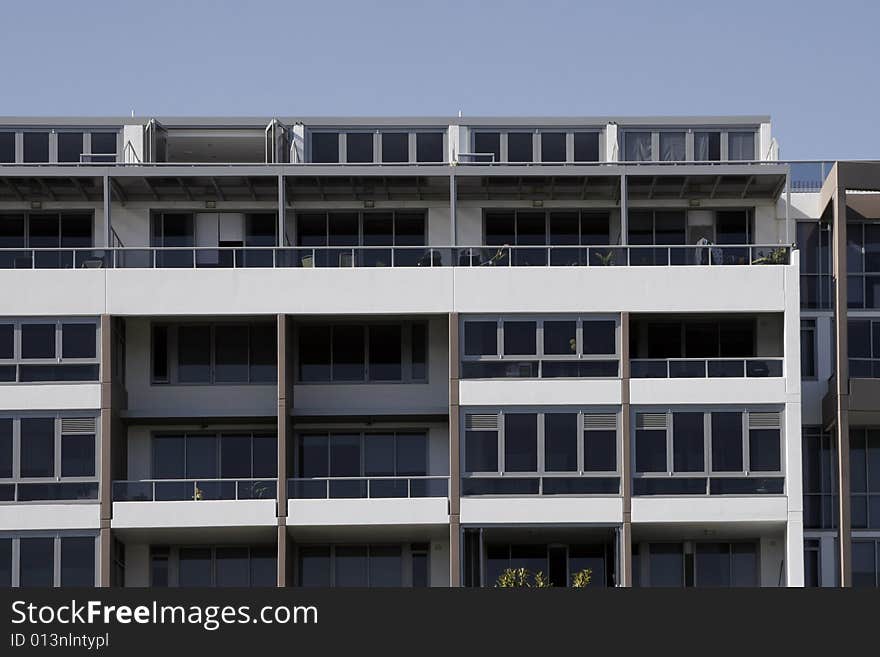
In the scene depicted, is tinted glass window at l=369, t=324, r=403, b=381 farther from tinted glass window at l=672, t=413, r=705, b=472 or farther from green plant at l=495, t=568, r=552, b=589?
tinted glass window at l=672, t=413, r=705, b=472

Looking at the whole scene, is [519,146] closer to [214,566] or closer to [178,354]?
[178,354]

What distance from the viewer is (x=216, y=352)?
46812 mm

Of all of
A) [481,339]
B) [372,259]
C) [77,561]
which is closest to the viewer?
[77,561]

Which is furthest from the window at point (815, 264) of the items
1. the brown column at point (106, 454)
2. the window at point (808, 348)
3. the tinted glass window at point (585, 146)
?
the brown column at point (106, 454)

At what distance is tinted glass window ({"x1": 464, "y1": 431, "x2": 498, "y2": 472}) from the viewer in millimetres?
44281

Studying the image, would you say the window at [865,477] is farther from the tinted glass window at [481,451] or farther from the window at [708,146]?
the tinted glass window at [481,451]

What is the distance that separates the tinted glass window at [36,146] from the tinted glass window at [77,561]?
A: 1173 cm

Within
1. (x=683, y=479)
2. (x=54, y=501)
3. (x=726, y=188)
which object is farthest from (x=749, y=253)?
(x=54, y=501)

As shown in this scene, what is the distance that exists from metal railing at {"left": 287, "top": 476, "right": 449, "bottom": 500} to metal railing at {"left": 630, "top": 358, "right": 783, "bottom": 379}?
18.4 feet

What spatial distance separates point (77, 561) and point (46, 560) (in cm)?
73

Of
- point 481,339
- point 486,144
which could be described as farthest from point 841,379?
point 486,144

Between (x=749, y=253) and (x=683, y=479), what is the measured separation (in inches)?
243

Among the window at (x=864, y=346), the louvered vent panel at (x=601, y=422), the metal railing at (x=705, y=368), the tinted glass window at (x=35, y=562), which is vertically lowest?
the tinted glass window at (x=35, y=562)

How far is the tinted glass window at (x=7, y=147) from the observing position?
50.2m
